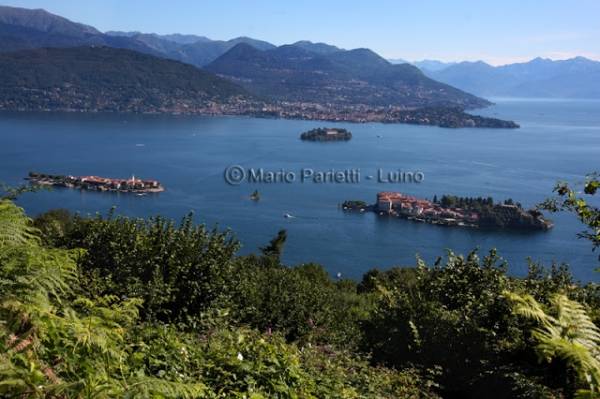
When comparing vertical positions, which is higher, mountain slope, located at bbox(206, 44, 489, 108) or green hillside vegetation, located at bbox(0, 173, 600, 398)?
mountain slope, located at bbox(206, 44, 489, 108)

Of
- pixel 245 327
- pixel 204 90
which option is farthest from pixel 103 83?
pixel 245 327

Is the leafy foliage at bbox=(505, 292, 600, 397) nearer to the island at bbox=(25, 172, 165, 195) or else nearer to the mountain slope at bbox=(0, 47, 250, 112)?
the island at bbox=(25, 172, 165, 195)

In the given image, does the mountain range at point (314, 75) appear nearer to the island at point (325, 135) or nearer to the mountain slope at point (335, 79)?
the mountain slope at point (335, 79)

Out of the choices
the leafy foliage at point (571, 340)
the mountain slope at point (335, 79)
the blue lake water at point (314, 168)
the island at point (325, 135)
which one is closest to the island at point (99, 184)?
the blue lake water at point (314, 168)

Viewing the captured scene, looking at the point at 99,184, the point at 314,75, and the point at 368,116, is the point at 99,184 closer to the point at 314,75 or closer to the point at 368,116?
the point at 368,116

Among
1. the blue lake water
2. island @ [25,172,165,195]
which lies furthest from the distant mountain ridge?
island @ [25,172,165,195]

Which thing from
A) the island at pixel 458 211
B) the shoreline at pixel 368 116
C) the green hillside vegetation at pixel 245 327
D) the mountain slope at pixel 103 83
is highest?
the mountain slope at pixel 103 83
